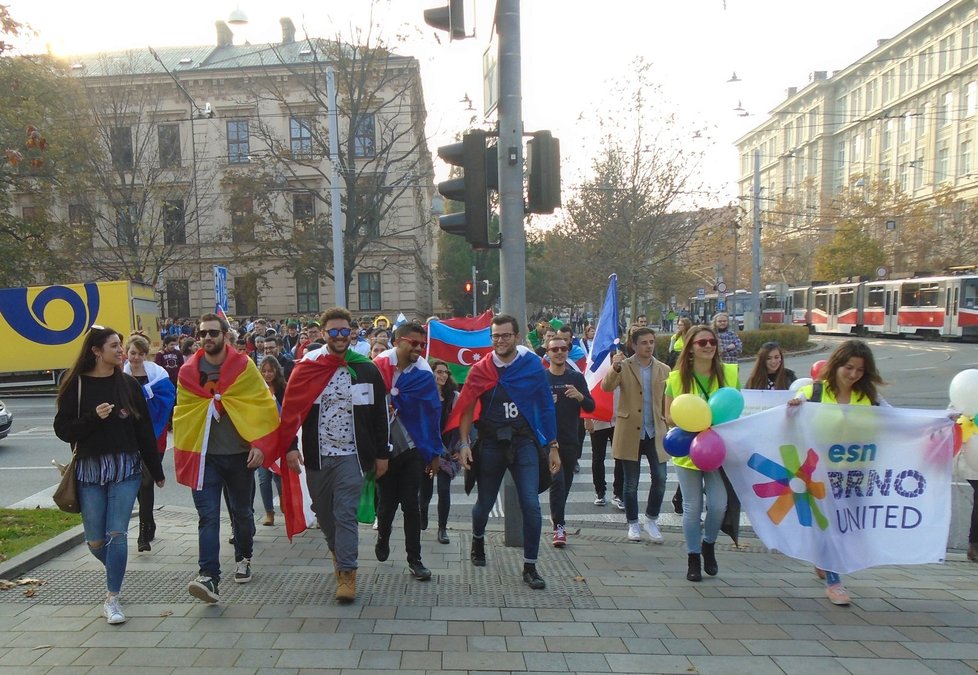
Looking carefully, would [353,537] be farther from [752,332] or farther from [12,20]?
[752,332]

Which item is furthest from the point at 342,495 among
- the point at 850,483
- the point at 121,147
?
the point at 121,147

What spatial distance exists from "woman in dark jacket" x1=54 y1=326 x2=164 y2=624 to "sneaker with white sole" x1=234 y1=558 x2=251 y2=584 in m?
0.81

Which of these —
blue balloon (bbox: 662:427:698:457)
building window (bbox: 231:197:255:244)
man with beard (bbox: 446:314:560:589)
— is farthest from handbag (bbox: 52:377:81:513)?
A: building window (bbox: 231:197:255:244)

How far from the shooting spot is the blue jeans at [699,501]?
Result: 507 centimetres

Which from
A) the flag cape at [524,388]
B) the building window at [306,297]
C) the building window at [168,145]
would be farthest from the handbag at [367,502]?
the building window at [306,297]

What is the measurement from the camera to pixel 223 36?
4581 centimetres

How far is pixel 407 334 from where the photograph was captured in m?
5.35

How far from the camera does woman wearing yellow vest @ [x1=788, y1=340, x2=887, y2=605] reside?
4871mm

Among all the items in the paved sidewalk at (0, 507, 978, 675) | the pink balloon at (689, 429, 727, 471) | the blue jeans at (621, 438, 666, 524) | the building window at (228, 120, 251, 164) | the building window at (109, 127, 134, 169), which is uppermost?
the building window at (228, 120, 251, 164)

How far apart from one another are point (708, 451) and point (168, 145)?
31.3 m

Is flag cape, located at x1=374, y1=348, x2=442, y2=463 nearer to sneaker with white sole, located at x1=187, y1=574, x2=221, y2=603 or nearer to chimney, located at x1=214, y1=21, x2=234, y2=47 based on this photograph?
sneaker with white sole, located at x1=187, y1=574, x2=221, y2=603

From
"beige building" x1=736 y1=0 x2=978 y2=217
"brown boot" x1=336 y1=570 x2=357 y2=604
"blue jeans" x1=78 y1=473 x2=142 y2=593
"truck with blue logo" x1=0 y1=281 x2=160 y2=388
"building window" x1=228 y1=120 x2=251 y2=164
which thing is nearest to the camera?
"blue jeans" x1=78 y1=473 x2=142 y2=593

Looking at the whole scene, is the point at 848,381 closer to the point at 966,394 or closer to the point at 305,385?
the point at 966,394

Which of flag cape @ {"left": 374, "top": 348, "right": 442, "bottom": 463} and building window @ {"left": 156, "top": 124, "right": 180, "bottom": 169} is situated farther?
building window @ {"left": 156, "top": 124, "right": 180, "bottom": 169}
